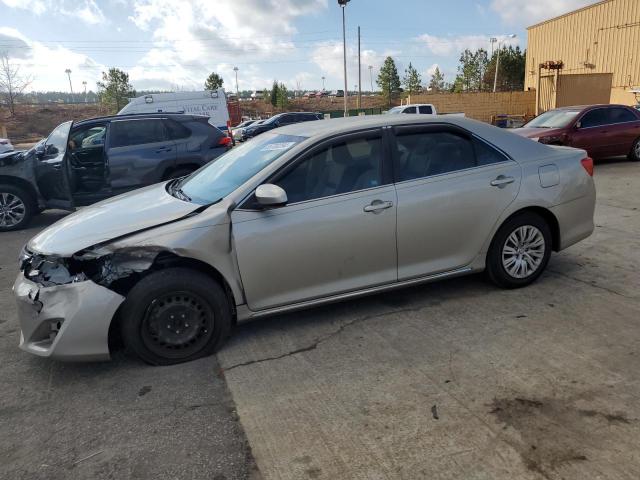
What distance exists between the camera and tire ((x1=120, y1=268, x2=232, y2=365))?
3279 millimetres

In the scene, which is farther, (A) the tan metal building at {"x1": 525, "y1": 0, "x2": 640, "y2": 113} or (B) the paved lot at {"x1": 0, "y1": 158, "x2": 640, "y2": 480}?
(A) the tan metal building at {"x1": 525, "y1": 0, "x2": 640, "y2": 113}

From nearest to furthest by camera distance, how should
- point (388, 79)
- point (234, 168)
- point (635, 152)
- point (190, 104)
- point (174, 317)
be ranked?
point (174, 317) → point (234, 168) → point (635, 152) → point (190, 104) → point (388, 79)

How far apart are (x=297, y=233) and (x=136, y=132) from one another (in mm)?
6108

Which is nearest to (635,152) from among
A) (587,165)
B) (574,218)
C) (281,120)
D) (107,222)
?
(587,165)

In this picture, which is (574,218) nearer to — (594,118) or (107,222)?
(107,222)

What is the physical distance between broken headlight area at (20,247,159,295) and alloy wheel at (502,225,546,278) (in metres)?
2.88

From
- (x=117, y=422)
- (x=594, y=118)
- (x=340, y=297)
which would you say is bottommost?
(x=117, y=422)

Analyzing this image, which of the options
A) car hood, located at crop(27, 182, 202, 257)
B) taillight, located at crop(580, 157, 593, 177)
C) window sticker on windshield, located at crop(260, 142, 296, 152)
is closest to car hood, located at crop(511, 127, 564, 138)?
taillight, located at crop(580, 157, 593, 177)

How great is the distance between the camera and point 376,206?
3.74 meters

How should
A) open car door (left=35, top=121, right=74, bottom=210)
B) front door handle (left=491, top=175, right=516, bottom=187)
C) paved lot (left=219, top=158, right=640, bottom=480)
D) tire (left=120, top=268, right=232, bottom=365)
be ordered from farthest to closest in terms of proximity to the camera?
open car door (left=35, top=121, right=74, bottom=210)
front door handle (left=491, top=175, right=516, bottom=187)
tire (left=120, top=268, right=232, bottom=365)
paved lot (left=219, top=158, right=640, bottom=480)

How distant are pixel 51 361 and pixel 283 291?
175cm

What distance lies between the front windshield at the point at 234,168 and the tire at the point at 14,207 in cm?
510

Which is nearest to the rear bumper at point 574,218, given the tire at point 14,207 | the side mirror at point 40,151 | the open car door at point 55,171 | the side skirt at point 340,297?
the side skirt at point 340,297

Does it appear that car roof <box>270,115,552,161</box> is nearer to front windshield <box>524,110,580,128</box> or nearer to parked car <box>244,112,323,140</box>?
front windshield <box>524,110,580,128</box>
